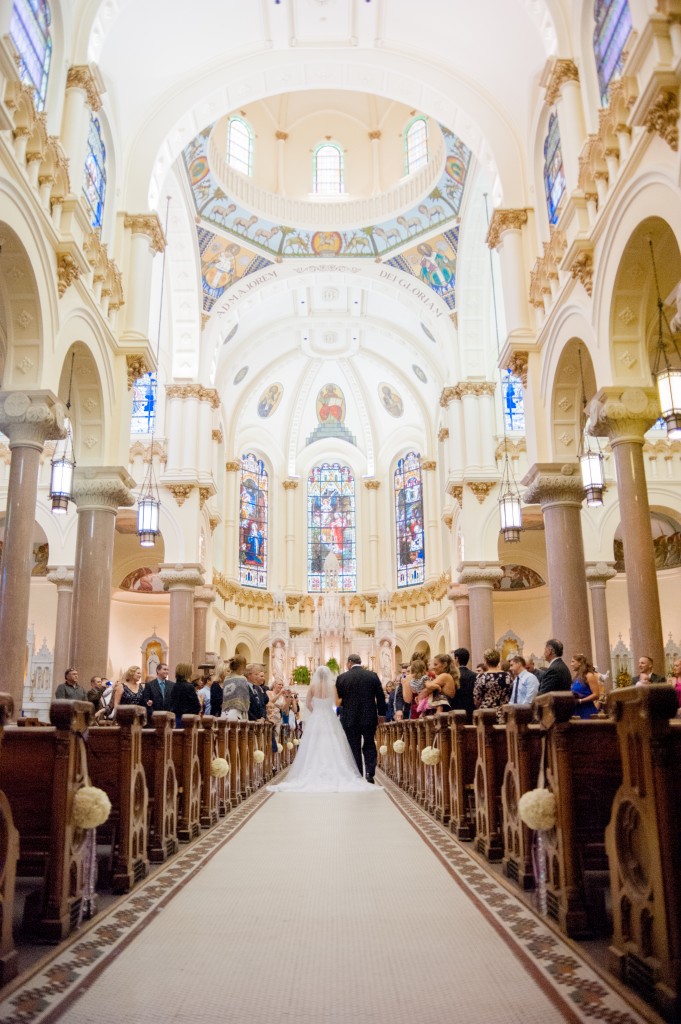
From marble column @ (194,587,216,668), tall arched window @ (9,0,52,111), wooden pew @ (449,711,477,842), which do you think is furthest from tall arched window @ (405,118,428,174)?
wooden pew @ (449,711,477,842)

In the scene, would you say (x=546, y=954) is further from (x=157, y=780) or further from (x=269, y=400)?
(x=269, y=400)

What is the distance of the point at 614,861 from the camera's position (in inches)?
134

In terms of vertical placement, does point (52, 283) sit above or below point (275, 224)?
below

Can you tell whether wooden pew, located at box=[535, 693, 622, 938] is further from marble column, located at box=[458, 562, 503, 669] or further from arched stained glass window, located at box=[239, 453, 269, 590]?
arched stained glass window, located at box=[239, 453, 269, 590]

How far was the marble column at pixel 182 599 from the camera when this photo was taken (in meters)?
19.8

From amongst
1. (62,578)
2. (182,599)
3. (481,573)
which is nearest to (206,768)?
(62,578)

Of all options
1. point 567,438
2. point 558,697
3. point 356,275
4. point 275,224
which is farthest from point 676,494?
point 558,697

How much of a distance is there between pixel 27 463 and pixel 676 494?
15.2 meters

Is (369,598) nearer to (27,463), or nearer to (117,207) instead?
(117,207)

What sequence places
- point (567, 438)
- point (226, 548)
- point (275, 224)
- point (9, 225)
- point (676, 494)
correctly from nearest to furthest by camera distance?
point (9, 225), point (567, 438), point (676, 494), point (275, 224), point (226, 548)

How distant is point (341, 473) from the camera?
1355 inches

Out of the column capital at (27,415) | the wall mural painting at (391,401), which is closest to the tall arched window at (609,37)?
the column capital at (27,415)

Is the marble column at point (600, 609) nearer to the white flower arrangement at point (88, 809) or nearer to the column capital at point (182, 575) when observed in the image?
the column capital at point (182, 575)

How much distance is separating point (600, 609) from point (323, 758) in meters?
9.69
